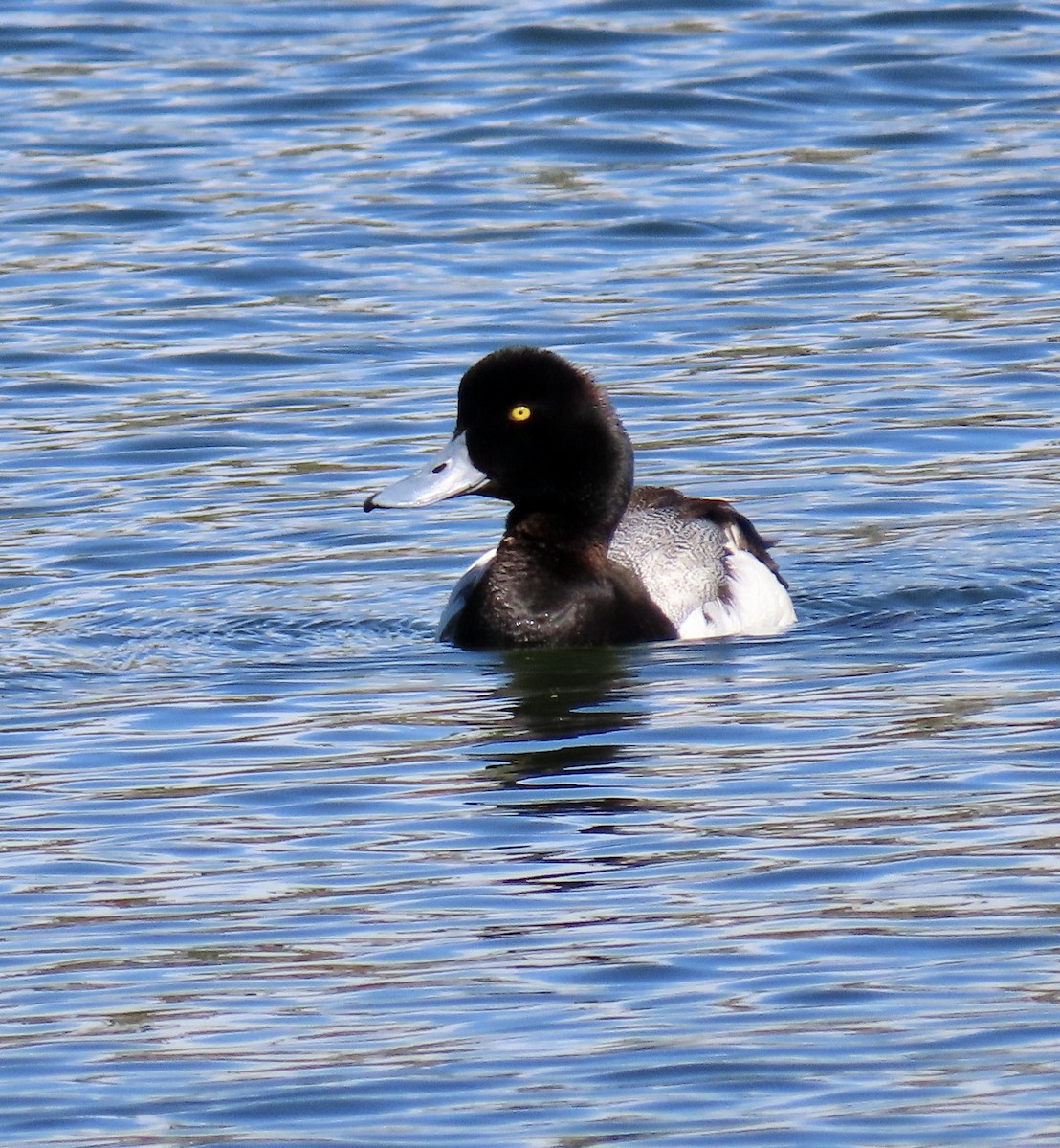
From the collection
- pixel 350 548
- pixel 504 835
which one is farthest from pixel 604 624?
pixel 504 835

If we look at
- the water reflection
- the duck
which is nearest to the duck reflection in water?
the water reflection

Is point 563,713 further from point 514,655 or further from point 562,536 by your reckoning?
point 562,536

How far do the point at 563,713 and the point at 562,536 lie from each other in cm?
127

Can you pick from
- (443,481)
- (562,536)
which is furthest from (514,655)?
(443,481)

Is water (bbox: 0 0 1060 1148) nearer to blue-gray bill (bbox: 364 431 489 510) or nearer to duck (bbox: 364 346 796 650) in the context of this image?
duck (bbox: 364 346 796 650)

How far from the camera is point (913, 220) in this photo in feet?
58.2

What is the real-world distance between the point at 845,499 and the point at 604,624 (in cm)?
226

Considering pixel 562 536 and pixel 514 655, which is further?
pixel 562 536

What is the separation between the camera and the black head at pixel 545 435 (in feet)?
34.6

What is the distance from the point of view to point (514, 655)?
10.3m

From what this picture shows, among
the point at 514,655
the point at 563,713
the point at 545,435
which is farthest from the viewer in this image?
the point at 545,435

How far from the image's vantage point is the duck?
10398 millimetres

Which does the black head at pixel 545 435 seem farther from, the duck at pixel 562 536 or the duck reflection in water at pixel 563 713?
the duck reflection in water at pixel 563 713

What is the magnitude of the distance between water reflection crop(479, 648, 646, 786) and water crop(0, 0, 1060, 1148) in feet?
0.13
